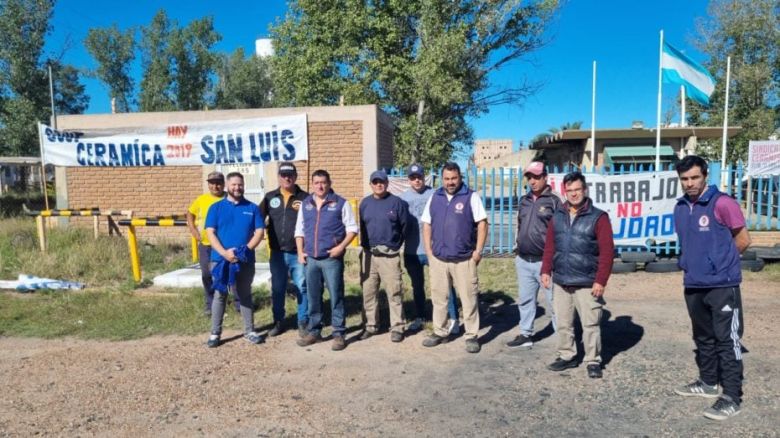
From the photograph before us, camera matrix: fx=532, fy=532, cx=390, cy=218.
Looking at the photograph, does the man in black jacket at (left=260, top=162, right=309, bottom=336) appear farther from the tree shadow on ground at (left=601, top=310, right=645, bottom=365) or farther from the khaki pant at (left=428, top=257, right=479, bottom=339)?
the tree shadow on ground at (left=601, top=310, right=645, bottom=365)

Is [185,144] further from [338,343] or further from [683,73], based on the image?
[683,73]

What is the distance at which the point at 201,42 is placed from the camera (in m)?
34.5

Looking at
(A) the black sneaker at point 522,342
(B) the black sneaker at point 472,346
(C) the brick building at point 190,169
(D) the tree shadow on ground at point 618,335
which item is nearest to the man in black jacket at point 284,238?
(B) the black sneaker at point 472,346

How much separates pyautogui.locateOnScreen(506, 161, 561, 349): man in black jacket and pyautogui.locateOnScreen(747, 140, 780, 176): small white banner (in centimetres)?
779

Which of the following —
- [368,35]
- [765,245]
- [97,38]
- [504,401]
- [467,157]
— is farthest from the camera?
[97,38]

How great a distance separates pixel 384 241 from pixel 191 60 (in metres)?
33.6

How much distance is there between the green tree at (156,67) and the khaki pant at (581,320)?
33.7m

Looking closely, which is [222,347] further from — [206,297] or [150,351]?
[206,297]

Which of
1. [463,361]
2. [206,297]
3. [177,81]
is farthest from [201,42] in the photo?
[463,361]

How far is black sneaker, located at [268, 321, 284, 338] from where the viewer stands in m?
5.62

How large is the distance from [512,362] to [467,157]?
65.7 ft

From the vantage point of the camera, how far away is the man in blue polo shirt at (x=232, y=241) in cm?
520

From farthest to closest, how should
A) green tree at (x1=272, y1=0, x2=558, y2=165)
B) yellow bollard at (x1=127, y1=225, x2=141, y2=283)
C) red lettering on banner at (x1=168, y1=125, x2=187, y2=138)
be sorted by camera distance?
green tree at (x1=272, y1=0, x2=558, y2=165) < red lettering on banner at (x1=168, y1=125, x2=187, y2=138) < yellow bollard at (x1=127, y1=225, x2=141, y2=283)

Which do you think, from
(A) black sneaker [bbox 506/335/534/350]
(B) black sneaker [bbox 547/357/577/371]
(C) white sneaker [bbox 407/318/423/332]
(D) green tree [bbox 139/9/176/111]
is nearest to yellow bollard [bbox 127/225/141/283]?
(C) white sneaker [bbox 407/318/423/332]
